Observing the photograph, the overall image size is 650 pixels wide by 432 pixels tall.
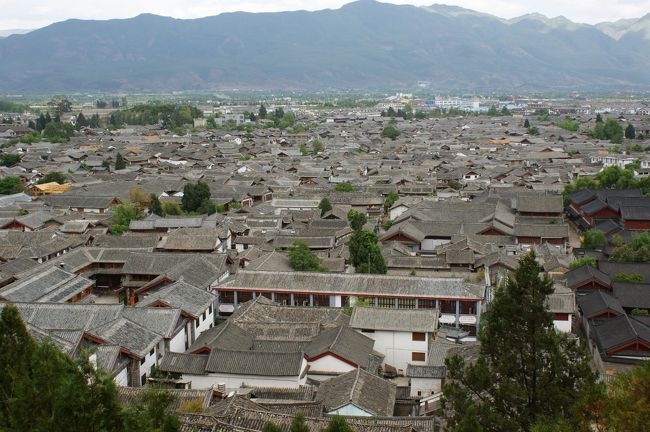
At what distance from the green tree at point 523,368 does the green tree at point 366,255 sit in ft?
40.2

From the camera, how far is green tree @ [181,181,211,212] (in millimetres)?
32438

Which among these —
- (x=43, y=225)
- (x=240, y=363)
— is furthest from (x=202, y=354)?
(x=43, y=225)

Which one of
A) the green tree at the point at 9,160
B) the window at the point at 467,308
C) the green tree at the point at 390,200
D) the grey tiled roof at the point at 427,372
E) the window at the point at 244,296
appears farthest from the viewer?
the green tree at the point at 9,160

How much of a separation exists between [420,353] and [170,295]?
6794 mm

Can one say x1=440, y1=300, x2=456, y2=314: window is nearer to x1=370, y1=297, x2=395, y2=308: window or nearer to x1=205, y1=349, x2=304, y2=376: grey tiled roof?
x1=370, y1=297, x2=395, y2=308: window

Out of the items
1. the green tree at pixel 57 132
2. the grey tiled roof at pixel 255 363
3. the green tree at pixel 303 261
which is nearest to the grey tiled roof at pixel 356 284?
the green tree at pixel 303 261

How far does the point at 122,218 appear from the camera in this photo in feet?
94.0

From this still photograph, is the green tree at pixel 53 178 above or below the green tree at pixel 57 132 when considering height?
below

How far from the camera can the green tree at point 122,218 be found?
26938 mm

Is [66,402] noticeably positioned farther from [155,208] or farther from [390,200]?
[390,200]

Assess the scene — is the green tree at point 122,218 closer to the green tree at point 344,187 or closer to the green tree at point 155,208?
the green tree at point 155,208

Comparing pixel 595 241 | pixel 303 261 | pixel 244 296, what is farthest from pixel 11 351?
pixel 595 241

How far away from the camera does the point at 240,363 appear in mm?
13766

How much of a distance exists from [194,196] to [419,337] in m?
19.2
